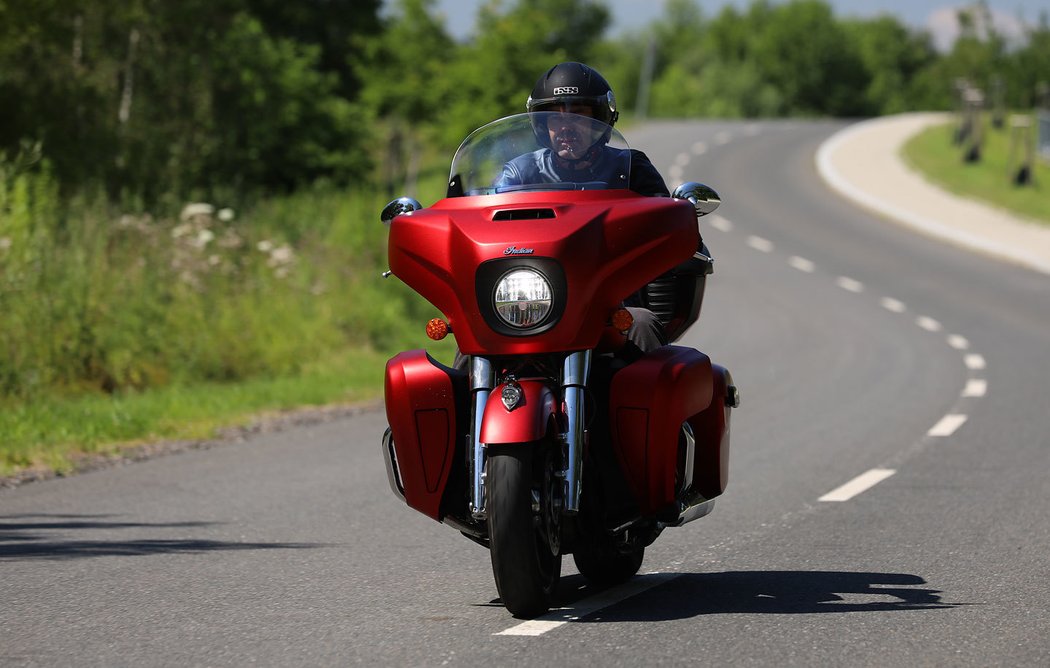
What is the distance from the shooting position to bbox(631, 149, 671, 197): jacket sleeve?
5992 mm

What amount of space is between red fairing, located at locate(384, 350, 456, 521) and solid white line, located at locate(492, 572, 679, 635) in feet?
1.74

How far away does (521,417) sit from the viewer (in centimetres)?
514

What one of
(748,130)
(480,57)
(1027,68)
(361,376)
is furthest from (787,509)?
(1027,68)

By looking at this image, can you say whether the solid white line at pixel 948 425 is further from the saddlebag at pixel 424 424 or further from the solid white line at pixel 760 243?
the solid white line at pixel 760 243

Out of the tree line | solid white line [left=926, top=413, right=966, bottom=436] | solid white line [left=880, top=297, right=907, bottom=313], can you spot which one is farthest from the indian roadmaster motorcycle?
solid white line [left=880, top=297, right=907, bottom=313]

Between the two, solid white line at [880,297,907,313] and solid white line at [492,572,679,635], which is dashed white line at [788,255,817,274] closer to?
solid white line at [880,297,907,313]

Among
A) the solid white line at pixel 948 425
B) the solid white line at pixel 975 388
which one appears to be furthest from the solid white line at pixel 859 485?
the solid white line at pixel 975 388

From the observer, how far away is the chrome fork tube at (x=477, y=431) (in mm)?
5301

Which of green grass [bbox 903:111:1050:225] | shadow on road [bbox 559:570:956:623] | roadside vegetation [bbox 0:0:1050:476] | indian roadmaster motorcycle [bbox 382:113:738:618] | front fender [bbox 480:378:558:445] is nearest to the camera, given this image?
front fender [bbox 480:378:558:445]

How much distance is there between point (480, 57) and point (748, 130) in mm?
29871

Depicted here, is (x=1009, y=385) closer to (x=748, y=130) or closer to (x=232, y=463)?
(x=232, y=463)

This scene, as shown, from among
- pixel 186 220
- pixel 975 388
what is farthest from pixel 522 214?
pixel 186 220

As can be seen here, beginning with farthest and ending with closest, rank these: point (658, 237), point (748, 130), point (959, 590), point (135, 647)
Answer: point (748, 130), point (959, 590), point (658, 237), point (135, 647)

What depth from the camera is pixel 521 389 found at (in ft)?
17.2
